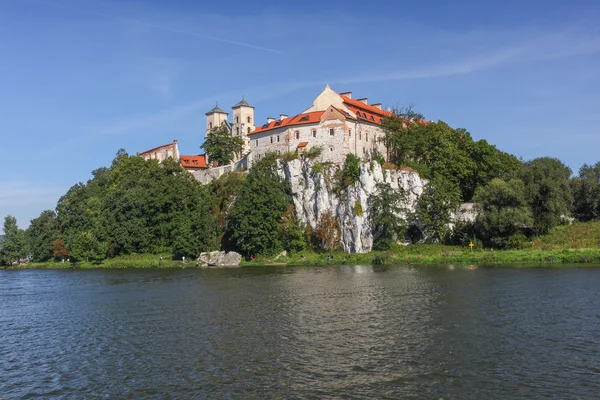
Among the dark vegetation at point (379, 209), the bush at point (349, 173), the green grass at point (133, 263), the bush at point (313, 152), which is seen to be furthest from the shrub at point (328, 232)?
the green grass at point (133, 263)

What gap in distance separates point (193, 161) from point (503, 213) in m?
64.5

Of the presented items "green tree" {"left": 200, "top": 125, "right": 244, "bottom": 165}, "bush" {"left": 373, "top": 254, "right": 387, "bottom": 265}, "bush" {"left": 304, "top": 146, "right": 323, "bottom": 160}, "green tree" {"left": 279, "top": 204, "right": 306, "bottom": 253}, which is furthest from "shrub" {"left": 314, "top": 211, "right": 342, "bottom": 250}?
"green tree" {"left": 200, "top": 125, "right": 244, "bottom": 165}

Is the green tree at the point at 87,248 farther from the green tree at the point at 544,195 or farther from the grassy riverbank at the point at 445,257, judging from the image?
the green tree at the point at 544,195

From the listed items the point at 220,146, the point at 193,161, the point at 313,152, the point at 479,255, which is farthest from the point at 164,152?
the point at 479,255

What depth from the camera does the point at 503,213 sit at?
55.9 metres

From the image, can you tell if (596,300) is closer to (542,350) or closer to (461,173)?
(542,350)

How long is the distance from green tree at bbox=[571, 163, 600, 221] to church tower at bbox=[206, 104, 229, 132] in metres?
74.8

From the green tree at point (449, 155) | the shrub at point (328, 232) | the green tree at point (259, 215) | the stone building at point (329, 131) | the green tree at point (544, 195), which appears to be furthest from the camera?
the stone building at point (329, 131)

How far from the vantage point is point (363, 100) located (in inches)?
3452

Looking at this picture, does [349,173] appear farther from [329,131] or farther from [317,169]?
[329,131]

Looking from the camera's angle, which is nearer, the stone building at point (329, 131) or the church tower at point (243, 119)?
the stone building at point (329, 131)

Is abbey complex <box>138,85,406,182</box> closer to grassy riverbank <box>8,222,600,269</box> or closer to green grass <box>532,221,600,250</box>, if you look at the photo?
grassy riverbank <box>8,222,600,269</box>

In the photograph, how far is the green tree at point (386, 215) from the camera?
2459 inches

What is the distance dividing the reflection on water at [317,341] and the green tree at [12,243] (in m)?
55.6
